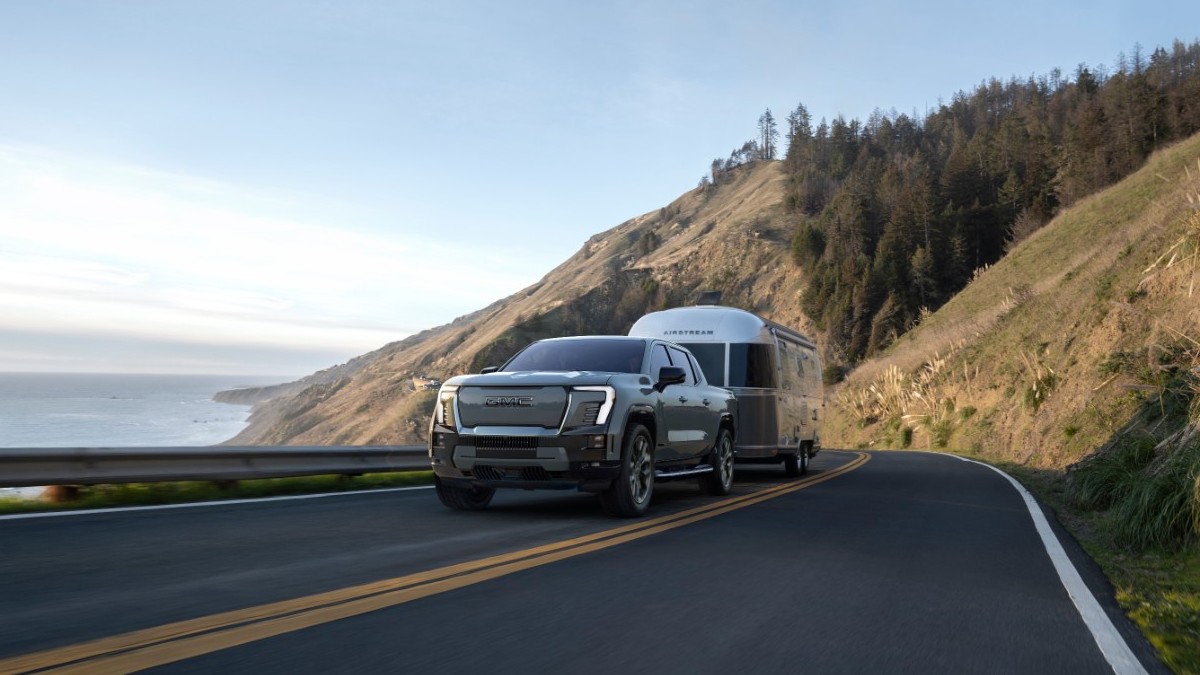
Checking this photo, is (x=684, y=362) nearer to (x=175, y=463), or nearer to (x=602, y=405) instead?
(x=602, y=405)

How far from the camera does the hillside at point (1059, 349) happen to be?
62.3 ft

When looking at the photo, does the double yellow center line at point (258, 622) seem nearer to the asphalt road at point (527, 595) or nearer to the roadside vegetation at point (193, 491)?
the asphalt road at point (527, 595)

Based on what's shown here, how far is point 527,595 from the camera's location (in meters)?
5.43

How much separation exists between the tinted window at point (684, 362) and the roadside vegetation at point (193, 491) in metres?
4.26

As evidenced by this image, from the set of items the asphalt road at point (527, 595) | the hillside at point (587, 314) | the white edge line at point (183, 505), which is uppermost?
the hillside at point (587, 314)

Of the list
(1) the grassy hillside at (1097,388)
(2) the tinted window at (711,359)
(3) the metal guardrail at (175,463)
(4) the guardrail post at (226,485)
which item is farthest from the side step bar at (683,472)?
(4) the guardrail post at (226,485)

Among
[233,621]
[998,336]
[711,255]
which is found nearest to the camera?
[233,621]

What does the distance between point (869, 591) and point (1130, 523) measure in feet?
12.1

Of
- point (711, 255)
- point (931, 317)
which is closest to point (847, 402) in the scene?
point (931, 317)

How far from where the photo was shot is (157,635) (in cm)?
420

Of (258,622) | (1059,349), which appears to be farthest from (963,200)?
(258,622)

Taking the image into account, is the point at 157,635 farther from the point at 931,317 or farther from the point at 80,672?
the point at 931,317

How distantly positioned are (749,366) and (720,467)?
3500mm

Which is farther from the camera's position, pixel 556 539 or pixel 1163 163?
pixel 1163 163
